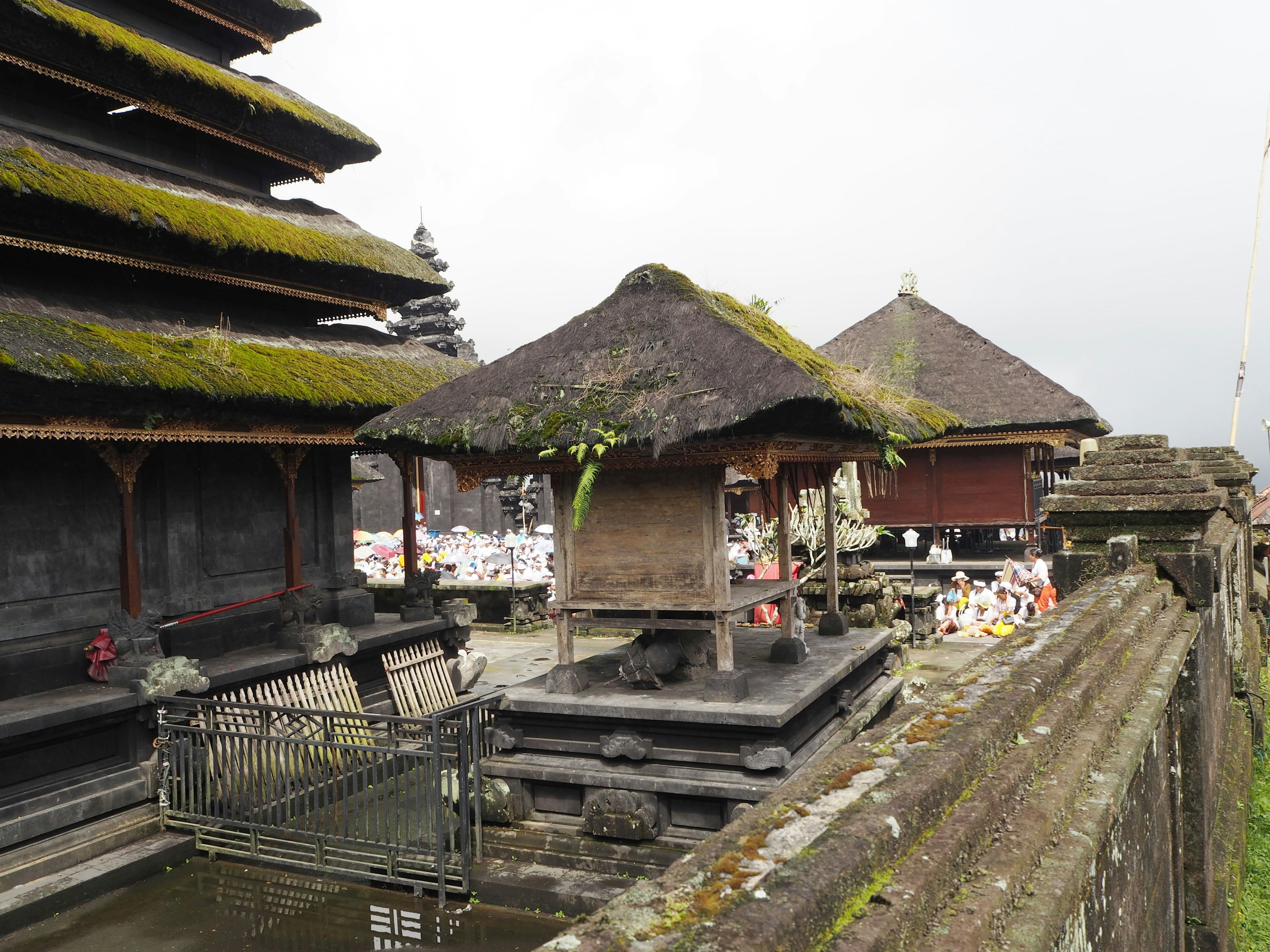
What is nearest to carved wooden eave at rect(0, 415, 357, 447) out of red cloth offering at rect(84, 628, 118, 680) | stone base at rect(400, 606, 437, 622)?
red cloth offering at rect(84, 628, 118, 680)

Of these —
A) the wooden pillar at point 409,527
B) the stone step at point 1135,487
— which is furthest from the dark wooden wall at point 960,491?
the stone step at point 1135,487

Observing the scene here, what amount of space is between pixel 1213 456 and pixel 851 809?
1427cm

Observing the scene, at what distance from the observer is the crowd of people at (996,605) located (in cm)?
1767

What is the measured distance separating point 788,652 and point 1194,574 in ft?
11.9

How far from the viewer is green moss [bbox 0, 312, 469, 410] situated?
8.50 m

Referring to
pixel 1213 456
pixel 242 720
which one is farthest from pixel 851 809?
pixel 1213 456

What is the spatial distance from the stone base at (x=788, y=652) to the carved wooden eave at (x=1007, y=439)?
50.3ft

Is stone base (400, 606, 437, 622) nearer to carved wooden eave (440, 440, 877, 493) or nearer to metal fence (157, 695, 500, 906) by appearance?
metal fence (157, 695, 500, 906)

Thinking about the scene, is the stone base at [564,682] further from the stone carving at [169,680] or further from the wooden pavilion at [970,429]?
the wooden pavilion at [970,429]

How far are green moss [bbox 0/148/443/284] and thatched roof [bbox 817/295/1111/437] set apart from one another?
40.5ft

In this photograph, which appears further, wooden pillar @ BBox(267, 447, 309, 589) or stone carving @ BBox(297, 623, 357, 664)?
wooden pillar @ BBox(267, 447, 309, 589)

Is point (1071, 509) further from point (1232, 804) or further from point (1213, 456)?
point (1213, 456)

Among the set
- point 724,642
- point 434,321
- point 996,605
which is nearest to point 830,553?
point 724,642

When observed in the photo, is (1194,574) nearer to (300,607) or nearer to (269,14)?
(300,607)
